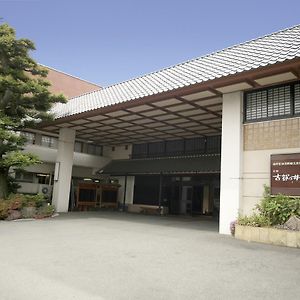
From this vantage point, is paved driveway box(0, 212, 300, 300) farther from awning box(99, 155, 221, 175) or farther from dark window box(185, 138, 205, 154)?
dark window box(185, 138, 205, 154)

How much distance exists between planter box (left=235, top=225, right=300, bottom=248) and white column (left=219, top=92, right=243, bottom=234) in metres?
0.98

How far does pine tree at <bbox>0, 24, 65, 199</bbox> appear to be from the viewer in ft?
44.1

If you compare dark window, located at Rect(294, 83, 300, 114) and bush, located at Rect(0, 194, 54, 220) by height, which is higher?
dark window, located at Rect(294, 83, 300, 114)

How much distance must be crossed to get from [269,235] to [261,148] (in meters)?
2.82

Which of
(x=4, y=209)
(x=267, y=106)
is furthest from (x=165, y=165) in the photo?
(x=267, y=106)

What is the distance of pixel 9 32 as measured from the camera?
1390 centimetres

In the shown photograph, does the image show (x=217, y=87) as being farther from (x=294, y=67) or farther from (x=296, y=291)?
(x=296, y=291)

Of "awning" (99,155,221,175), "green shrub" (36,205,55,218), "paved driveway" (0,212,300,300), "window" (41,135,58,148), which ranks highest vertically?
"window" (41,135,58,148)

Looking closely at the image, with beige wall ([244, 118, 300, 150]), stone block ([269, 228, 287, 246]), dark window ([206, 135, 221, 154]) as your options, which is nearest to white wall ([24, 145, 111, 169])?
dark window ([206, 135, 221, 154])

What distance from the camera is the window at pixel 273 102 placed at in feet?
31.2

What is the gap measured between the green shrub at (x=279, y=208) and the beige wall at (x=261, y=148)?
71 centimetres

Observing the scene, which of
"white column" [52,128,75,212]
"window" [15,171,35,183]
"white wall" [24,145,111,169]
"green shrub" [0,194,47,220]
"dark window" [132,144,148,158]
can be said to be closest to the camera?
"green shrub" [0,194,47,220]

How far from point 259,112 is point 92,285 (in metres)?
7.78

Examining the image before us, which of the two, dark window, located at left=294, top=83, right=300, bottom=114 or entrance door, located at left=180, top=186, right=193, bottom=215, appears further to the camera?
entrance door, located at left=180, top=186, right=193, bottom=215
